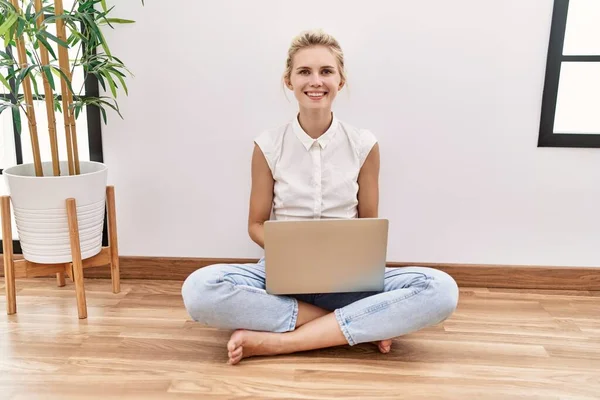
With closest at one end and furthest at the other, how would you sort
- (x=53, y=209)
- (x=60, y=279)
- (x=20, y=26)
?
(x=20, y=26)
(x=53, y=209)
(x=60, y=279)

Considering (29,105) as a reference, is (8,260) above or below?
below

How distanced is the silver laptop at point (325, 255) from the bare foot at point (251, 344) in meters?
0.13

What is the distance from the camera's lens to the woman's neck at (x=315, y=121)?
4.95ft

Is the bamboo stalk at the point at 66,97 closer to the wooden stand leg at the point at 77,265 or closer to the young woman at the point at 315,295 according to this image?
the wooden stand leg at the point at 77,265

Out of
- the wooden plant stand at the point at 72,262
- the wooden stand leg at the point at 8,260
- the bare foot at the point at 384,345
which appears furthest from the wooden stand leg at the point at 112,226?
the bare foot at the point at 384,345

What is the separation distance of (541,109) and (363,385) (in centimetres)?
117

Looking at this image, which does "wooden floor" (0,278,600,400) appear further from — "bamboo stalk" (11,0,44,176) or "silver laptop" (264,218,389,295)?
"bamboo stalk" (11,0,44,176)

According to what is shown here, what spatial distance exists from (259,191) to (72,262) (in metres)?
0.67

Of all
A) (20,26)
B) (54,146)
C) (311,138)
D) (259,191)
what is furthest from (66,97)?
(311,138)

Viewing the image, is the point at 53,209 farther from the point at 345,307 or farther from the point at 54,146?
the point at 345,307

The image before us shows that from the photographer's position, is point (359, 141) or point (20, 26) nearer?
point (20, 26)

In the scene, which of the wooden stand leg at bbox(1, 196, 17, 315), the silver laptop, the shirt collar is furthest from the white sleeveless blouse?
the wooden stand leg at bbox(1, 196, 17, 315)

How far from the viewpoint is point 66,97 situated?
162 centimetres

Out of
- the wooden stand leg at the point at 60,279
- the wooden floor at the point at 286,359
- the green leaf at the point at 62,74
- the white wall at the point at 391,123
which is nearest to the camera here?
the wooden floor at the point at 286,359
